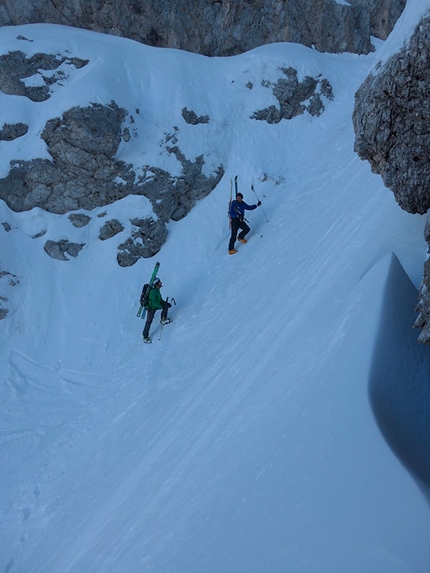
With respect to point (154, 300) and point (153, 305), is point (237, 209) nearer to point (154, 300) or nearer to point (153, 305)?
point (154, 300)

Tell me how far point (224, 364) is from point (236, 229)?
583 cm

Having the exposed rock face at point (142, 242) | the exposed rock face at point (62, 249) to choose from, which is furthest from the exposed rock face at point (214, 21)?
the exposed rock face at point (62, 249)

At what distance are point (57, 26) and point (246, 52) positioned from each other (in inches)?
294

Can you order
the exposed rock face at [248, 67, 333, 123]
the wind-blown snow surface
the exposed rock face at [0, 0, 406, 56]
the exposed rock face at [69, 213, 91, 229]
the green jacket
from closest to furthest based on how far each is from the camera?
the wind-blown snow surface
the green jacket
the exposed rock face at [69, 213, 91, 229]
the exposed rock face at [248, 67, 333, 123]
the exposed rock face at [0, 0, 406, 56]

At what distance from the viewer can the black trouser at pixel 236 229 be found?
14.1 meters

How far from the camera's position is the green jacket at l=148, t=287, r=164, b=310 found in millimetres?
12741

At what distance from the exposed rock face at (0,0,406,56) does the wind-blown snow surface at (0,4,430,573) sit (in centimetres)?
137

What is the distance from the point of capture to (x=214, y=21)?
2105 cm

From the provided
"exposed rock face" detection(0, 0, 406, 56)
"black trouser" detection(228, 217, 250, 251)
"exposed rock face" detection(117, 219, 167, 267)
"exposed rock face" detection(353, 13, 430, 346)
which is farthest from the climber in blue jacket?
"exposed rock face" detection(0, 0, 406, 56)

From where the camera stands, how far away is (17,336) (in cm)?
1368

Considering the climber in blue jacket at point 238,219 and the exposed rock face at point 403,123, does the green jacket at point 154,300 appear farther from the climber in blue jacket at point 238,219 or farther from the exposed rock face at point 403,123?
the exposed rock face at point 403,123

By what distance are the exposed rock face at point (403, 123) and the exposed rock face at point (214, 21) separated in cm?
1639

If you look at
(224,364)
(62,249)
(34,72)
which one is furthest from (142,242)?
(34,72)

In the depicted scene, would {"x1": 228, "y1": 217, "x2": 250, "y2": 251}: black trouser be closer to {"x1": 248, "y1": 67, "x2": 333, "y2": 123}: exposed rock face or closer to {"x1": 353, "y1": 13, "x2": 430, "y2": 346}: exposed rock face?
{"x1": 248, "y1": 67, "x2": 333, "y2": 123}: exposed rock face
